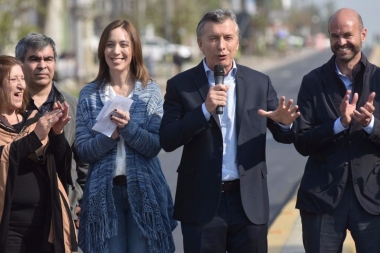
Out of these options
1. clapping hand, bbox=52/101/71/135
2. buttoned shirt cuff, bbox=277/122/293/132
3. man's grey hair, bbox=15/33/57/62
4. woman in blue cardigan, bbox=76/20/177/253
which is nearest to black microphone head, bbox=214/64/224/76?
buttoned shirt cuff, bbox=277/122/293/132

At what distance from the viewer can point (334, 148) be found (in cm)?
538

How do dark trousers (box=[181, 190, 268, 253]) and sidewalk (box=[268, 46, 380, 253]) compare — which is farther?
sidewalk (box=[268, 46, 380, 253])

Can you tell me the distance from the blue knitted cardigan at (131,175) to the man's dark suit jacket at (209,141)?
0.23 metres

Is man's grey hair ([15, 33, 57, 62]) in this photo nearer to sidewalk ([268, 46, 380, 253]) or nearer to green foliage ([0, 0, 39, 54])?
sidewalk ([268, 46, 380, 253])

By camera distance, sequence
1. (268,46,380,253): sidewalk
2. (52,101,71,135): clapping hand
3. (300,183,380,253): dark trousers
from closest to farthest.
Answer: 1. (52,101,71,135): clapping hand
2. (300,183,380,253): dark trousers
3. (268,46,380,253): sidewalk

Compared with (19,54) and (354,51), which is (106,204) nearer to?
(19,54)

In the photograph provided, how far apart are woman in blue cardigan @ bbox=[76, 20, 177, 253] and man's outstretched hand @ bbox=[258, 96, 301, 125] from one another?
0.81 metres

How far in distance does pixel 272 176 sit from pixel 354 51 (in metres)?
8.39

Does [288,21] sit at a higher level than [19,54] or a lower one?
higher

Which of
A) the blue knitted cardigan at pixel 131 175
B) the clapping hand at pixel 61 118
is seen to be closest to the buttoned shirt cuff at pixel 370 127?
the blue knitted cardigan at pixel 131 175

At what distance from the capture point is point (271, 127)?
546cm

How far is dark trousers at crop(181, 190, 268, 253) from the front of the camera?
5.20 m

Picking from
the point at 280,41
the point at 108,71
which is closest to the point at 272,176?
the point at 108,71

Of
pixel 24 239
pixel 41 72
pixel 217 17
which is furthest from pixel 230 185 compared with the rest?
pixel 41 72
